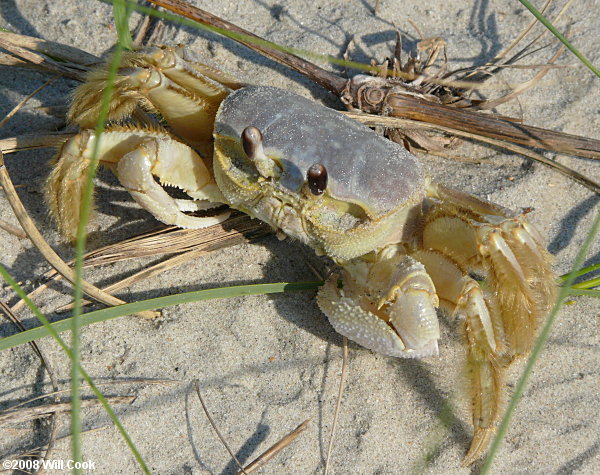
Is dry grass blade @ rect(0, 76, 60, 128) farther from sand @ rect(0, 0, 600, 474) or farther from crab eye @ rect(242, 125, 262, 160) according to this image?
crab eye @ rect(242, 125, 262, 160)

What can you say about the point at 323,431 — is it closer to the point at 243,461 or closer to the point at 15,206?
the point at 243,461

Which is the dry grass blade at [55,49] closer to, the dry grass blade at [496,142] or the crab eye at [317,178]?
the dry grass blade at [496,142]

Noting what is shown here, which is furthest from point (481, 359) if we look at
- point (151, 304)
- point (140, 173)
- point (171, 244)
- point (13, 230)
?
point (13, 230)

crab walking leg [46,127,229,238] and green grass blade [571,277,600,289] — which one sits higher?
green grass blade [571,277,600,289]

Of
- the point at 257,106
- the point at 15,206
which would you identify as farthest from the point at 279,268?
the point at 15,206

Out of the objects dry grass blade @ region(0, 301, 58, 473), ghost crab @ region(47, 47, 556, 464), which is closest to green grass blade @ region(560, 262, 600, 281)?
ghost crab @ region(47, 47, 556, 464)

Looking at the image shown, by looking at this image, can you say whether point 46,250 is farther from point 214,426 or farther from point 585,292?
point 585,292
